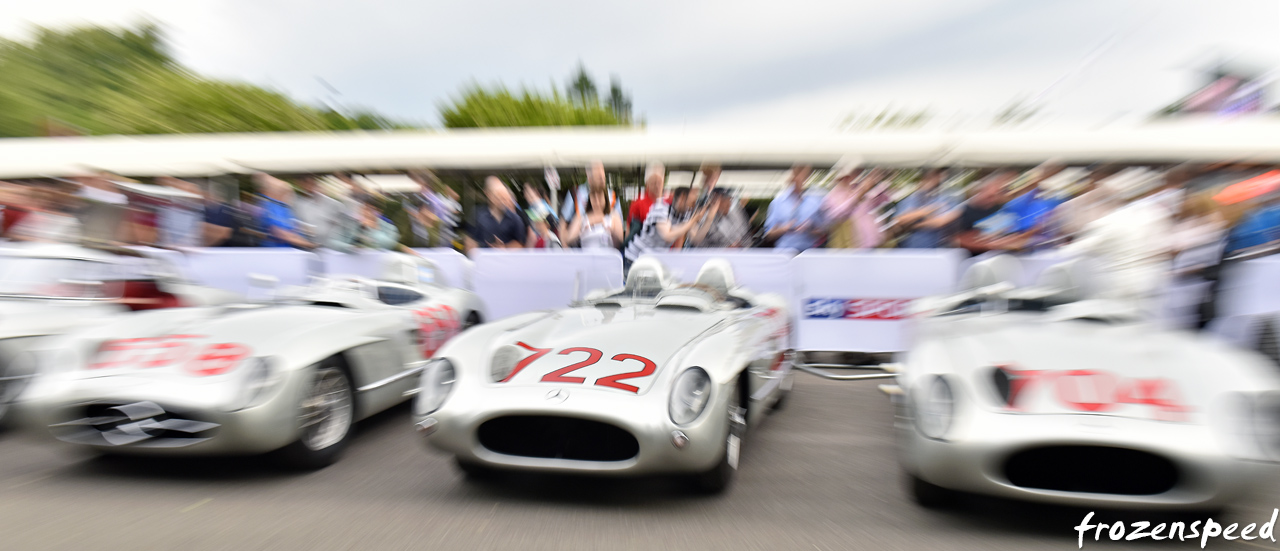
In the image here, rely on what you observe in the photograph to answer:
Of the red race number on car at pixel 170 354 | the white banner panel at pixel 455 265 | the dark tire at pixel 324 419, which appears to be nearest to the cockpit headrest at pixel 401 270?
the dark tire at pixel 324 419

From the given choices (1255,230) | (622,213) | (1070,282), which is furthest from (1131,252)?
(622,213)

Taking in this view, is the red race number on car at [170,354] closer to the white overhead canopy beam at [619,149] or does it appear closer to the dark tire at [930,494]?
the dark tire at [930,494]

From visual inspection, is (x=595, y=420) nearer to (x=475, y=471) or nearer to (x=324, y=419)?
(x=475, y=471)

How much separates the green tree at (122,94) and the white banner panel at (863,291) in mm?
22717

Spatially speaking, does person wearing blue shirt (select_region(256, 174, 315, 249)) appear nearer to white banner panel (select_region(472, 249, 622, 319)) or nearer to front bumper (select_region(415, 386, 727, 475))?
white banner panel (select_region(472, 249, 622, 319))

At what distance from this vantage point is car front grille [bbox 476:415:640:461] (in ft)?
9.76

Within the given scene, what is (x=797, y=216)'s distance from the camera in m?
7.02

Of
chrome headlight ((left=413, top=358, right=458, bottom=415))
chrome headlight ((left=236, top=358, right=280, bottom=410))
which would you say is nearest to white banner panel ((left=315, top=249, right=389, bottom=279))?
chrome headlight ((left=236, top=358, right=280, bottom=410))

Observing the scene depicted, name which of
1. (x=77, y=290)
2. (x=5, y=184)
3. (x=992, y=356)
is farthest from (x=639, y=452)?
(x=5, y=184)

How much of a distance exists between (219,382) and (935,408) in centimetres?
288

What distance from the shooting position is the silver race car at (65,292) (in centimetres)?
404

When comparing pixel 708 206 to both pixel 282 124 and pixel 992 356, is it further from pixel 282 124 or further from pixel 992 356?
pixel 282 124
